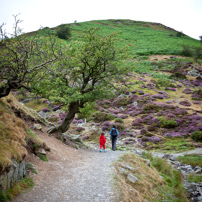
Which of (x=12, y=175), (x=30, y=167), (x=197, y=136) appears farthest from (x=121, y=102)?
(x=12, y=175)

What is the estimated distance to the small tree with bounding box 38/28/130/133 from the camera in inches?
467

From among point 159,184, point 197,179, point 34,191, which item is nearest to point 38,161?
point 34,191

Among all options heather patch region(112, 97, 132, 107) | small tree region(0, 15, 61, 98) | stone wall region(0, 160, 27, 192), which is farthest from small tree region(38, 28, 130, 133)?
heather patch region(112, 97, 132, 107)

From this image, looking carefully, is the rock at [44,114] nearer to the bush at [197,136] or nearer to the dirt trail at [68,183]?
the dirt trail at [68,183]

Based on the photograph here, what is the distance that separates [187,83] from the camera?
44.8 meters

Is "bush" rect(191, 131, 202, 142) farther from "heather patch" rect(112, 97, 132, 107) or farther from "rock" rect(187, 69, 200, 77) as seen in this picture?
"rock" rect(187, 69, 200, 77)

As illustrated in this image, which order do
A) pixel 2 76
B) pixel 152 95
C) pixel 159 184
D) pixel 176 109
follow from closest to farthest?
pixel 2 76 < pixel 159 184 < pixel 176 109 < pixel 152 95

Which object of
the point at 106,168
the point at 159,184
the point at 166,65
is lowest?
the point at 159,184

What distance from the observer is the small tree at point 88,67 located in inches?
467

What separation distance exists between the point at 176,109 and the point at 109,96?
61.6 feet

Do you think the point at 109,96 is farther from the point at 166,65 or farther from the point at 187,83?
the point at 166,65

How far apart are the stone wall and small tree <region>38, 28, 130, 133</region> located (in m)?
5.89

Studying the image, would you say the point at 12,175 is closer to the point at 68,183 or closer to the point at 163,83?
the point at 68,183

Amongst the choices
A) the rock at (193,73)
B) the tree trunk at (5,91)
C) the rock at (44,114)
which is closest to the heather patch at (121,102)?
the rock at (44,114)
